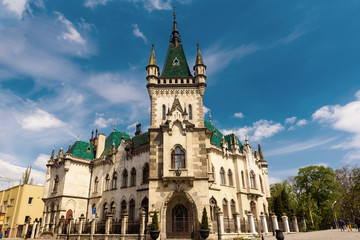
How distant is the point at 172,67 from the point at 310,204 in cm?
3328

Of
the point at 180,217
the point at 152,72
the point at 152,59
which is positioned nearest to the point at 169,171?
the point at 180,217

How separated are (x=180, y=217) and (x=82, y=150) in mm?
23993

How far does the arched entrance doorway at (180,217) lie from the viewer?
22.9 metres

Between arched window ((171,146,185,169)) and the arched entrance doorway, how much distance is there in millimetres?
2849

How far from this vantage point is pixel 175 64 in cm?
3200

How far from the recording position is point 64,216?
34250 millimetres

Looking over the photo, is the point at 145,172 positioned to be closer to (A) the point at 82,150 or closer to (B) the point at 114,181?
(B) the point at 114,181

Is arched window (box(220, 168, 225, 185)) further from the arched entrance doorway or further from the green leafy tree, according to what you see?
the green leafy tree

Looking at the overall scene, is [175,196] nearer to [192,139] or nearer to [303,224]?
[192,139]

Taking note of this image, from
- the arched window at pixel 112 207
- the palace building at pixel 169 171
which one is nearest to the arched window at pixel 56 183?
the palace building at pixel 169 171

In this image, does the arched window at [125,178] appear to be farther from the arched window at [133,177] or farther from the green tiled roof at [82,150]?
the green tiled roof at [82,150]

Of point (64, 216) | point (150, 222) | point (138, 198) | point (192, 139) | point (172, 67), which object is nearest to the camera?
point (150, 222)

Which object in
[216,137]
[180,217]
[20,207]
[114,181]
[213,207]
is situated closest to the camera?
[180,217]

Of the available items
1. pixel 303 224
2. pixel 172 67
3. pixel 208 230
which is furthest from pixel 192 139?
pixel 303 224
